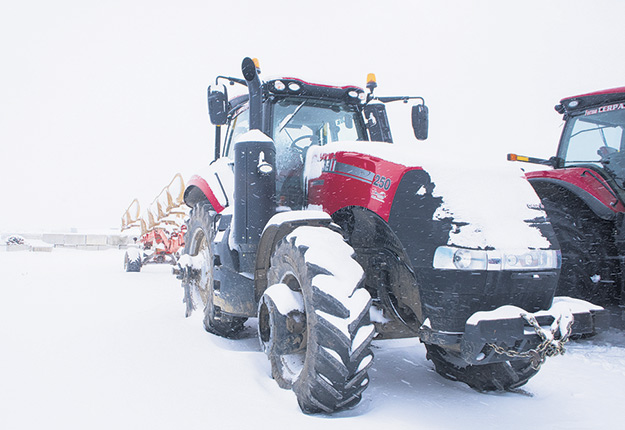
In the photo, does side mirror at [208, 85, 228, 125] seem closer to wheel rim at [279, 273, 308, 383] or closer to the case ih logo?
wheel rim at [279, 273, 308, 383]

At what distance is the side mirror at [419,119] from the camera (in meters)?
4.63

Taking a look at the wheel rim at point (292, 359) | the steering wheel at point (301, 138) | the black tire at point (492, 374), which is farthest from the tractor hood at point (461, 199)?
the steering wheel at point (301, 138)

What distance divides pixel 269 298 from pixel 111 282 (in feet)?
25.3

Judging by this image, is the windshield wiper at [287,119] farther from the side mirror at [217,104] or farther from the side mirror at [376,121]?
the side mirror at [376,121]

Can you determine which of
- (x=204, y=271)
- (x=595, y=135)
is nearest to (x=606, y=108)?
(x=595, y=135)

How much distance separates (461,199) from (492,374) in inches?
56.7

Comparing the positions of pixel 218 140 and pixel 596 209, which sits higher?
pixel 218 140

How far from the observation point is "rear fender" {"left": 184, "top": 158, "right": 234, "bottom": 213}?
4812mm

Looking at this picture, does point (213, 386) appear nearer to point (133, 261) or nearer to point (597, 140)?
point (597, 140)

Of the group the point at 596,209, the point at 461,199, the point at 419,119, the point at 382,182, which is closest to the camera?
the point at 461,199

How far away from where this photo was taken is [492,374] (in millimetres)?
3475

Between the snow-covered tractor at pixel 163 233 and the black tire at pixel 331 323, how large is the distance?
9.84 m

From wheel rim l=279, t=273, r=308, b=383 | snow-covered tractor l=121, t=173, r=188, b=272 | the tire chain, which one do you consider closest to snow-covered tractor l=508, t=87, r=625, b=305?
the tire chain

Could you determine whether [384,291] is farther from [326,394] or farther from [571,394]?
[571,394]
